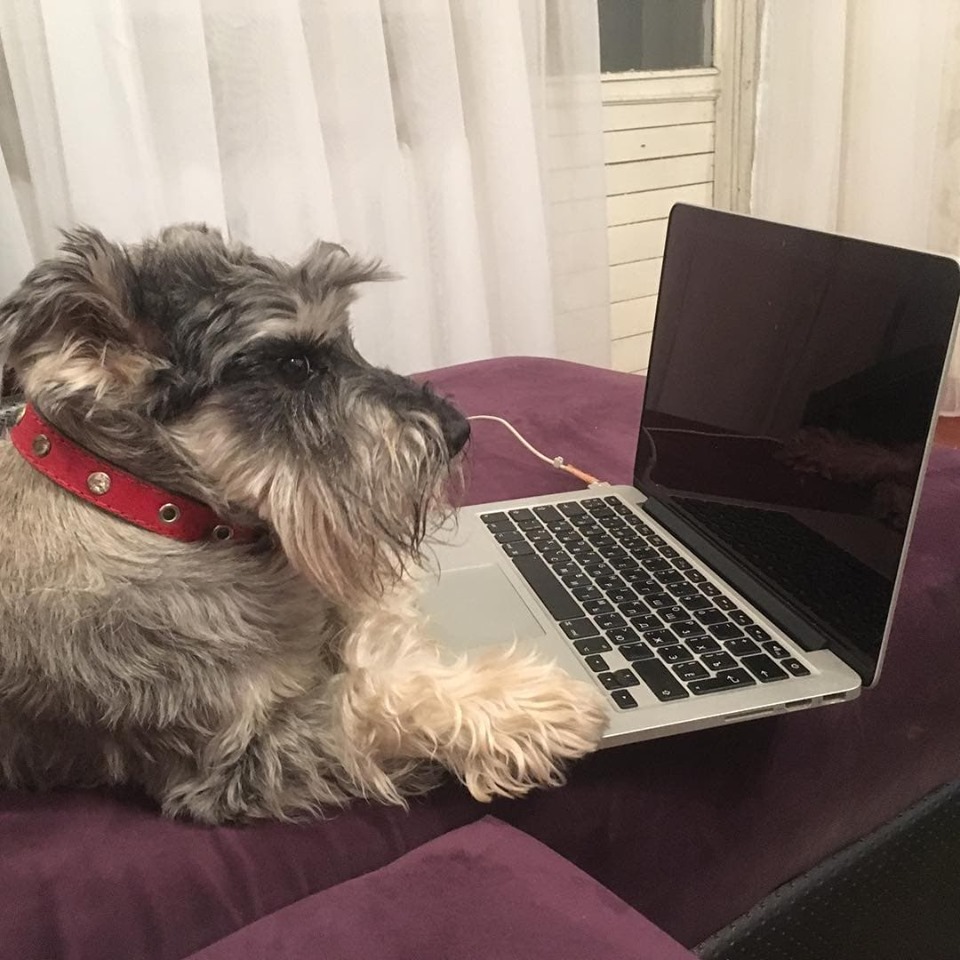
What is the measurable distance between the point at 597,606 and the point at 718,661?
0.17 meters

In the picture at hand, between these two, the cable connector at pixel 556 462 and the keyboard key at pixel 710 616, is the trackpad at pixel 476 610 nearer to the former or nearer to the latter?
the keyboard key at pixel 710 616

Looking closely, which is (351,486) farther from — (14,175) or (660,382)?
(14,175)

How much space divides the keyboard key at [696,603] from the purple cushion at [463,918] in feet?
1.07

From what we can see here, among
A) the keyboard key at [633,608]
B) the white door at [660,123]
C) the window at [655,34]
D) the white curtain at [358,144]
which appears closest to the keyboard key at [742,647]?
the keyboard key at [633,608]

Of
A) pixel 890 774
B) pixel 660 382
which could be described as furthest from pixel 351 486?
pixel 890 774

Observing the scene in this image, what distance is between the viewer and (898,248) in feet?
2.76

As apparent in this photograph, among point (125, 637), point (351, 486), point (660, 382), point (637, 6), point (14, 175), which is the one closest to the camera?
point (125, 637)

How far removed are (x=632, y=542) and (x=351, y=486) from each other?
40cm

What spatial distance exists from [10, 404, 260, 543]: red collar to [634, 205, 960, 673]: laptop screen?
604 millimetres

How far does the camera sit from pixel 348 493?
95cm

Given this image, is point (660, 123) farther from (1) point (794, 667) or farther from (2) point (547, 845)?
(2) point (547, 845)

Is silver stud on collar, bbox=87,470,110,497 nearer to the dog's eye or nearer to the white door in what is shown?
the dog's eye

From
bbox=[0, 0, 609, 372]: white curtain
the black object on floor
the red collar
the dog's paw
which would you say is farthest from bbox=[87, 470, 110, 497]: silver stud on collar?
bbox=[0, 0, 609, 372]: white curtain

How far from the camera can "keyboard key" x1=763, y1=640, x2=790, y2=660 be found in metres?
0.90
